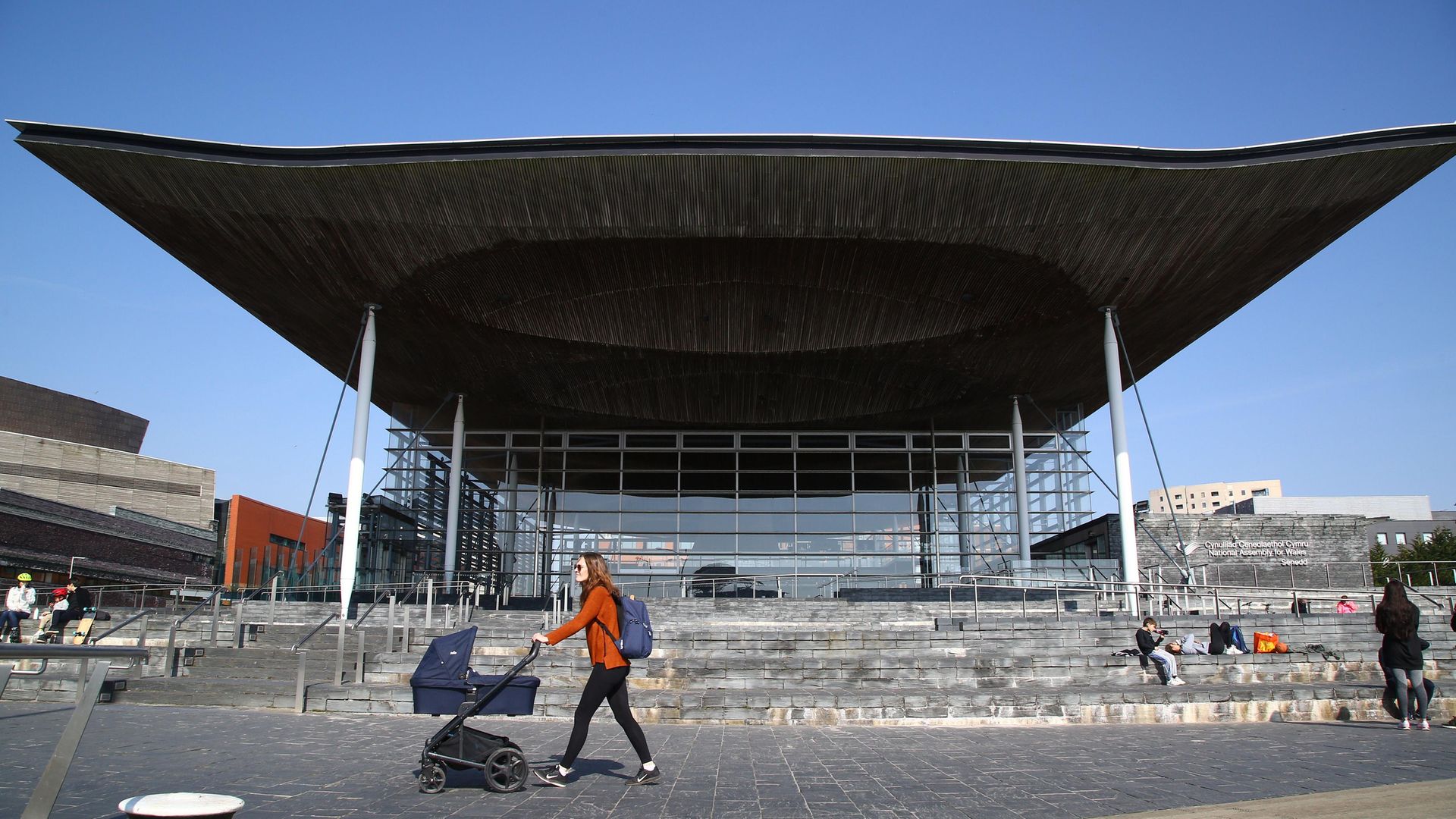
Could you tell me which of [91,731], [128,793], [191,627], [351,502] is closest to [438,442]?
[351,502]

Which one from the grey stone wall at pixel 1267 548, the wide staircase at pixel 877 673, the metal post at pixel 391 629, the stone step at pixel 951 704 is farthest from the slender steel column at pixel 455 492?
the grey stone wall at pixel 1267 548

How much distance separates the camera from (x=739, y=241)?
81.0ft

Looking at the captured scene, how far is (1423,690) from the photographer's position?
10617 millimetres

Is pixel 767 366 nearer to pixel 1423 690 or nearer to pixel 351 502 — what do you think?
pixel 351 502

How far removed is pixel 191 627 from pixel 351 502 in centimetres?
604

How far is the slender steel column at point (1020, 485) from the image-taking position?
108 feet

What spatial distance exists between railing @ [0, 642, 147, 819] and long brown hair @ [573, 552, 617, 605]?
3.67 metres

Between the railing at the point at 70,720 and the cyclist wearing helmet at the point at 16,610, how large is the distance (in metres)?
15.3

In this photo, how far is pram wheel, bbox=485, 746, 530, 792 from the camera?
7.06m

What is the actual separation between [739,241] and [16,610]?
1627 centimetres

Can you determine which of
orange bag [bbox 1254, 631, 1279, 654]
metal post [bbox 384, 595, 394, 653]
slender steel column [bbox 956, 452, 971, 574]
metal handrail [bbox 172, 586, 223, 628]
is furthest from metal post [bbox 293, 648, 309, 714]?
slender steel column [bbox 956, 452, 971, 574]

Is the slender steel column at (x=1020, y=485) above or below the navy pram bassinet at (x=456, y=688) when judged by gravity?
above

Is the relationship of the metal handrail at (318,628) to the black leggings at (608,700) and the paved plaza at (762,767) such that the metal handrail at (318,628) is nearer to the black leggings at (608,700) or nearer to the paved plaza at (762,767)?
the paved plaza at (762,767)

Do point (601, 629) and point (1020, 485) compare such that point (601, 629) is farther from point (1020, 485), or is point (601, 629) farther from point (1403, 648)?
point (1020, 485)
